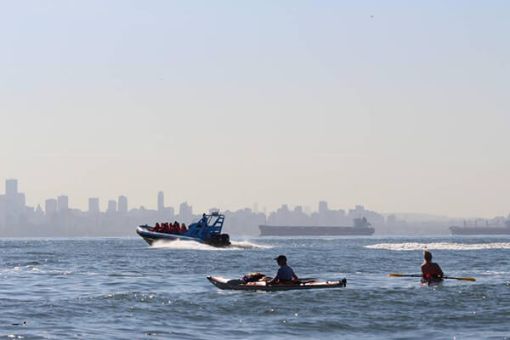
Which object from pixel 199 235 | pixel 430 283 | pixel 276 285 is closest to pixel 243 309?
pixel 276 285

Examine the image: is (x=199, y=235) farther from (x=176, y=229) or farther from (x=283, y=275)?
(x=283, y=275)

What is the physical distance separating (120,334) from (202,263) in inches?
1622

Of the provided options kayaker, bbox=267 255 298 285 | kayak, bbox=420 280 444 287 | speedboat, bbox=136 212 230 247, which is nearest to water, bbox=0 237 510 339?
kayak, bbox=420 280 444 287

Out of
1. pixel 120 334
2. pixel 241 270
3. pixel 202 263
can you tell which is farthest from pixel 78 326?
pixel 202 263

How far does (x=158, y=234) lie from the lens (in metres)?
111

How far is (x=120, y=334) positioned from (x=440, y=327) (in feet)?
31.3

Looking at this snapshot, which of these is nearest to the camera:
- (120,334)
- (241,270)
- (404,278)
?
(120,334)

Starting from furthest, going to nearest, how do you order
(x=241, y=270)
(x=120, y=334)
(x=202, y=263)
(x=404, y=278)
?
(x=202, y=263) → (x=241, y=270) → (x=404, y=278) → (x=120, y=334)

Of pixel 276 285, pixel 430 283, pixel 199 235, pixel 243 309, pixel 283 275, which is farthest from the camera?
pixel 199 235

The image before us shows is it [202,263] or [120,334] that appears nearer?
[120,334]

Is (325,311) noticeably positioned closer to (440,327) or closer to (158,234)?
→ (440,327)

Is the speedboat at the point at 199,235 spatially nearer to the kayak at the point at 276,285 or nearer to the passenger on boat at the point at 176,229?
the passenger on boat at the point at 176,229

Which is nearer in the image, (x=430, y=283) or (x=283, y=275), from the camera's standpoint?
(x=283, y=275)

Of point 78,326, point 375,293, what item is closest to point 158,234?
point 375,293
